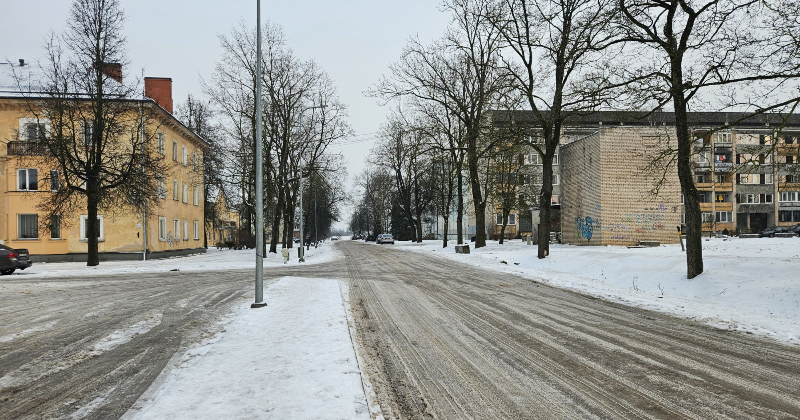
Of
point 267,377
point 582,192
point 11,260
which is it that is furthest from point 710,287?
point 11,260

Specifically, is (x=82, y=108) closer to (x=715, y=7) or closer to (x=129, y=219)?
(x=129, y=219)

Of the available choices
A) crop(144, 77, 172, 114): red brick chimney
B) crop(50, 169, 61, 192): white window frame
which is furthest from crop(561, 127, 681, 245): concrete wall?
crop(50, 169, 61, 192): white window frame

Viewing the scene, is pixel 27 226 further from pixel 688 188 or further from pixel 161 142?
pixel 688 188

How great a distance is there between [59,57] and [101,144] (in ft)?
15.2

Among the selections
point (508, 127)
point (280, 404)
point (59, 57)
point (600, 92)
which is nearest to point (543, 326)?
point (280, 404)

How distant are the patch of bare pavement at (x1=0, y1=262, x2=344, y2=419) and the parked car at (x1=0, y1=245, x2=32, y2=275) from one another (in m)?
9.59

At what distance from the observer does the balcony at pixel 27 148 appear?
2625cm

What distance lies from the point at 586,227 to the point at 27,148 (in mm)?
32585

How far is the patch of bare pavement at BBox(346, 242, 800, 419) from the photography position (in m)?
4.46

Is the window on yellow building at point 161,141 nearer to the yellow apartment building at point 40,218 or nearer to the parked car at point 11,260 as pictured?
the yellow apartment building at point 40,218

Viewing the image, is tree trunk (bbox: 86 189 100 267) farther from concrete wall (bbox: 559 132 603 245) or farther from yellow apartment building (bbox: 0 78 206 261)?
concrete wall (bbox: 559 132 603 245)

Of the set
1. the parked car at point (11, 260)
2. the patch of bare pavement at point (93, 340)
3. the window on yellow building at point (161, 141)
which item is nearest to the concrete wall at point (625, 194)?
the patch of bare pavement at point (93, 340)

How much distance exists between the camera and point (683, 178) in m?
13.6

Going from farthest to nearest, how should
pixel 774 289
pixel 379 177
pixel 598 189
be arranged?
pixel 379 177 < pixel 598 189 < pixel 774 289
